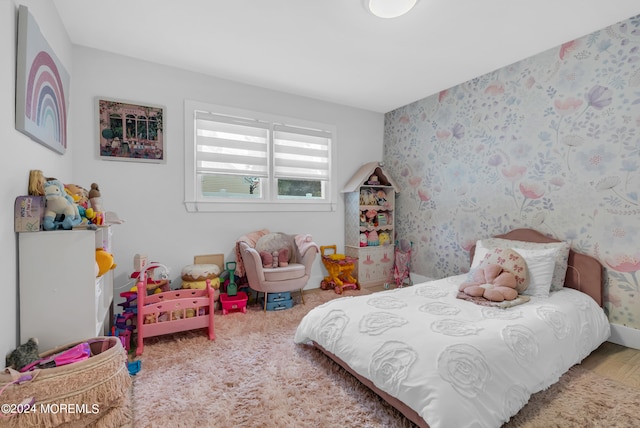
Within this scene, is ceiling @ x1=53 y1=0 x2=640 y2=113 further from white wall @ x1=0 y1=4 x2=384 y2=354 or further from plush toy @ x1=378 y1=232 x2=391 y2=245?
plush toy @ x1=378 y1=232 x2=391 y2=245

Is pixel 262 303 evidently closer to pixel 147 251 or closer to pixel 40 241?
pixel 147 251

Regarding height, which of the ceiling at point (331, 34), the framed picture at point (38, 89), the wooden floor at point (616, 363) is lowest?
the wooden floor at point (616, 363)

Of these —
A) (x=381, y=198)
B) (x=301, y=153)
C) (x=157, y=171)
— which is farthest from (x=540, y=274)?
(x=157, y=171)

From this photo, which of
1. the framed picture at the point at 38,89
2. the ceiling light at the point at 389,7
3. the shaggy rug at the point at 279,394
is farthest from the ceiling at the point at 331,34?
the shaggy rug at the point at 279,394

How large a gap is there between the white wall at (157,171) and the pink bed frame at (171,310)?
0.64m

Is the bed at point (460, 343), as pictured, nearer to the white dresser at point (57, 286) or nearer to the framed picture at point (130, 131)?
the white dresser at point (57, 286)

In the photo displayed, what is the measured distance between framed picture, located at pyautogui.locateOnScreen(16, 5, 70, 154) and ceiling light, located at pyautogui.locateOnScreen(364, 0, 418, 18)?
1986 mm

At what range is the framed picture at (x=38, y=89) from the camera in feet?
4.85

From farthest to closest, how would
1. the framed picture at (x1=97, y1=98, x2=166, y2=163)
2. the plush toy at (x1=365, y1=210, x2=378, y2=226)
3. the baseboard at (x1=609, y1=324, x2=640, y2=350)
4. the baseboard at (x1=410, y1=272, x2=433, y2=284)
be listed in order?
the plush toy at (x1=365, y1=210, x2=378, y2=226) < the baseboard at (x1=410, y1=272, x2=433, y2=284) < the framed picture at (x1=97, y1=98, x2=166, y2=163) < the baseboard at (x1=609, y1=324, x2=640, y2=350)

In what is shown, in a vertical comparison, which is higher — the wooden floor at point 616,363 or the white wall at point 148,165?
the white wall at point 148,165

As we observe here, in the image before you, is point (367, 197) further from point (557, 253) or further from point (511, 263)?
point (557, 253)

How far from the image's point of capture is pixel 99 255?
5.88ft

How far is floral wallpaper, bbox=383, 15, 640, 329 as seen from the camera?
91.6 inches

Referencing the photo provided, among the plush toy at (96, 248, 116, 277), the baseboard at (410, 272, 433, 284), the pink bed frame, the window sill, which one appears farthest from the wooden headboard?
the plush toy at (96, 248, 116, 277)
